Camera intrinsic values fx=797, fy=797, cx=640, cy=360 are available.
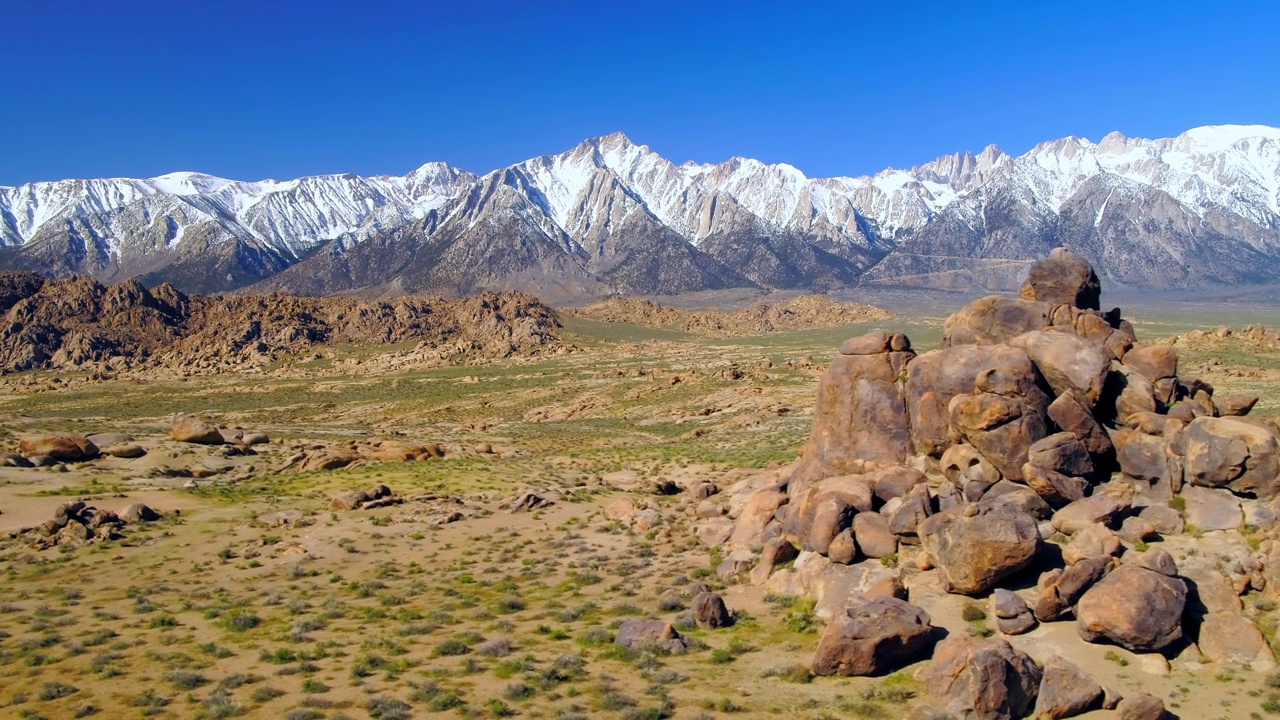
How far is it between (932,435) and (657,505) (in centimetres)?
1527

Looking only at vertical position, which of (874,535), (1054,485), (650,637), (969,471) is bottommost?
(650,637)

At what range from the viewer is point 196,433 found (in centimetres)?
6303

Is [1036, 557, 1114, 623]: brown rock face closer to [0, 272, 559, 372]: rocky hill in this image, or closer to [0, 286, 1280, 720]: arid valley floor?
[0, 286, 1280, 720]: arid valley floor

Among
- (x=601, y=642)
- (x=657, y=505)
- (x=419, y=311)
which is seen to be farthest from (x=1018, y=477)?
(x=419, y=311)

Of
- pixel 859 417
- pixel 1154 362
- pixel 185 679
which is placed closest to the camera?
pixel 185 679

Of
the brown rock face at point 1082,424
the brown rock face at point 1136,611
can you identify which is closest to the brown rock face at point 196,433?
the brown rock face at point 1082,424

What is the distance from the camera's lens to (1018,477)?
27188mm

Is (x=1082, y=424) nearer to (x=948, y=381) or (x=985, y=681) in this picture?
(x=948, y=381)

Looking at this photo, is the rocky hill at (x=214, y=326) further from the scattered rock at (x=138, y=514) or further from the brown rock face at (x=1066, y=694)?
the brown rock face at (x=1066, y=694)

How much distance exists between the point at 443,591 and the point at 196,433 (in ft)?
144

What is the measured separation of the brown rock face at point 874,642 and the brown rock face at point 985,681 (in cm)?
146

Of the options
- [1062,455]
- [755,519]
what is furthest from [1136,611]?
[755,519]

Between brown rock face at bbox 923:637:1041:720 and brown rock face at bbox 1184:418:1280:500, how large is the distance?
11.6m

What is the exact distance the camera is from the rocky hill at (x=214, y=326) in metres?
142
